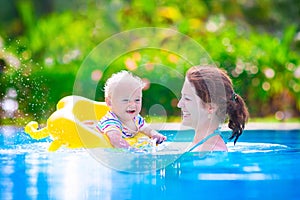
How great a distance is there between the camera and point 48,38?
10.0m

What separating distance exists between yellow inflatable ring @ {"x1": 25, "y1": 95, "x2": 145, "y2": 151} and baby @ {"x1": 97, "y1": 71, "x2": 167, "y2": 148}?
0.07m

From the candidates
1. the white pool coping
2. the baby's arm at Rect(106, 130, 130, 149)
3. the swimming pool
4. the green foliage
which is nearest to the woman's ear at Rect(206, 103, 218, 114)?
the swimming pool

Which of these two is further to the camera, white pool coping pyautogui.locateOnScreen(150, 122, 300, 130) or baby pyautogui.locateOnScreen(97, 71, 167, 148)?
white pool coping pyautogui.locateOnScreen(150, 122, 300, 130)

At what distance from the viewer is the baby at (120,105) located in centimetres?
507

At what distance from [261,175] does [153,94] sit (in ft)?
14.7

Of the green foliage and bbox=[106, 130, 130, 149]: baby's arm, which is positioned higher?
the green foliage

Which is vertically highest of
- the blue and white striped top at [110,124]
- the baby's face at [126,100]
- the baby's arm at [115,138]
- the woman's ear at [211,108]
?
the baby's face at [126,100]

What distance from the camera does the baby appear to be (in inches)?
199

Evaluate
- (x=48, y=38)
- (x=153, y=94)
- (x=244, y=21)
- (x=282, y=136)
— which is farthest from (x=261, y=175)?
(x=244, y=21)

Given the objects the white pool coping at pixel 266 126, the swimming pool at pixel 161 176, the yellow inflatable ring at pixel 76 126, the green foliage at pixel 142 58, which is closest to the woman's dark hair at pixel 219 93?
the swimming pool at pixel 161 176

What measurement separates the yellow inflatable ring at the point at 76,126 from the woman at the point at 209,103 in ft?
2.56

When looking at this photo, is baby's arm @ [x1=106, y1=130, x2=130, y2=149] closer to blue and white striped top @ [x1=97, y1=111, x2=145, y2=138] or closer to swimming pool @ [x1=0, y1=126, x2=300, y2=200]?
blue and white striped top @ [x1=97, y1=111, x2=145, y2=138]

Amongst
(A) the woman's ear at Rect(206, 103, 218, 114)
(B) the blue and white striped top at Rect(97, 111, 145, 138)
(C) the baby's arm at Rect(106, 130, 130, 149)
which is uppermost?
(A) the woman's ear at Rect(206, 103, 218, 114)

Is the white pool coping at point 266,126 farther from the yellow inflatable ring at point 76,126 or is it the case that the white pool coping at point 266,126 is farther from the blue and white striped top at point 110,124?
the blue and white striped top at point 110,124
